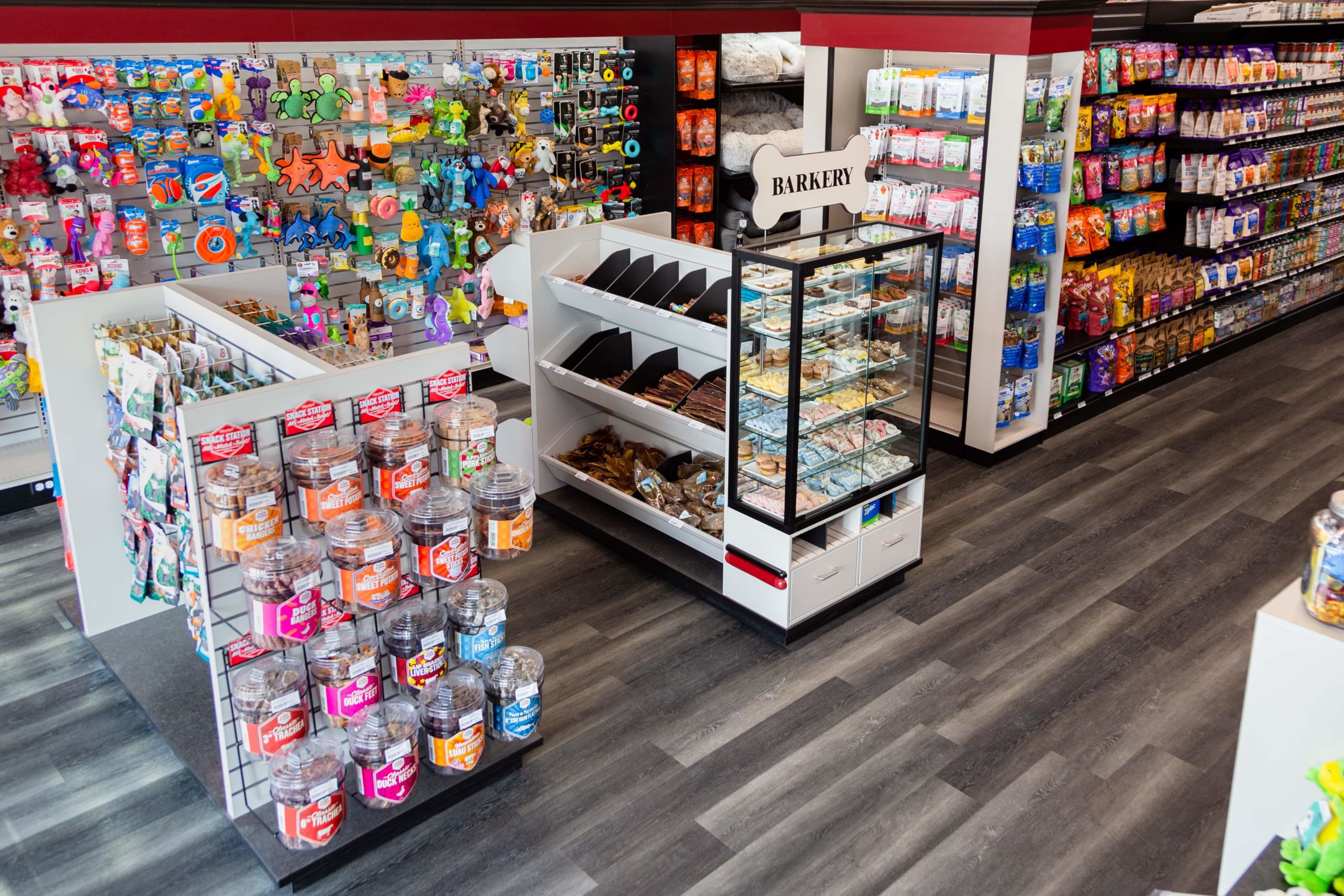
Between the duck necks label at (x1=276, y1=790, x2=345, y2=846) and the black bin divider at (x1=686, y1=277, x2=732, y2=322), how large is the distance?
2451 millimetres

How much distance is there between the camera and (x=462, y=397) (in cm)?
326

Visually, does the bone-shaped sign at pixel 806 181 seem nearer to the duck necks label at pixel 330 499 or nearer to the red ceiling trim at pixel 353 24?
the duck necks label at pixel 330 499

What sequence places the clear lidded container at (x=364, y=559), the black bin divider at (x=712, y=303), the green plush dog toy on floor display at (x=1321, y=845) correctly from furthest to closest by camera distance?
the black bin divider at (x=712, y=303)
the clear lidded container at (x=364, y=559)
the green plush dog toy on floor display at (x=1321, y=845)

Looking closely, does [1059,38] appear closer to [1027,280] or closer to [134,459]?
[1027,280]

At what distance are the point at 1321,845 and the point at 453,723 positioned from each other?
2.27 metres

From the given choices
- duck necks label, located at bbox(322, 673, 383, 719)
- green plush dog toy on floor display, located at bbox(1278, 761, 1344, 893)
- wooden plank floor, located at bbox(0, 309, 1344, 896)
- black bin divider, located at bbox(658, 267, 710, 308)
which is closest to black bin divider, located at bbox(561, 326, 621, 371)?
black bin divider, located at bbox(658, 267, 710, 308)

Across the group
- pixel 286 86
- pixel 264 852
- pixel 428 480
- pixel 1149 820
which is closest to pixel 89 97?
pixel 286 86

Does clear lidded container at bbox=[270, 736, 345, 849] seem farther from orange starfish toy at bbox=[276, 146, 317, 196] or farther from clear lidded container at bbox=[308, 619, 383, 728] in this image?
orange starfish toy at bbox=[276, 146, 317, 196]

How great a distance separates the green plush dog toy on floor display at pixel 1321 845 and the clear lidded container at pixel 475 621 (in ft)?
6.98

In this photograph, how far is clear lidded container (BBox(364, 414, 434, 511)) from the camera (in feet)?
9.80

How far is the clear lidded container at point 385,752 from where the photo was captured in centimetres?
306

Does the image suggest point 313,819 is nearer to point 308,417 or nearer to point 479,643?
point 479,643

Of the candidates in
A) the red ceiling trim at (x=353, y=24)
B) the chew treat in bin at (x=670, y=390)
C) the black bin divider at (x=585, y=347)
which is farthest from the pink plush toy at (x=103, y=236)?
the chew treat in bin at (x=670, y=390)

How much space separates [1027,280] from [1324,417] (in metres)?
2.46
